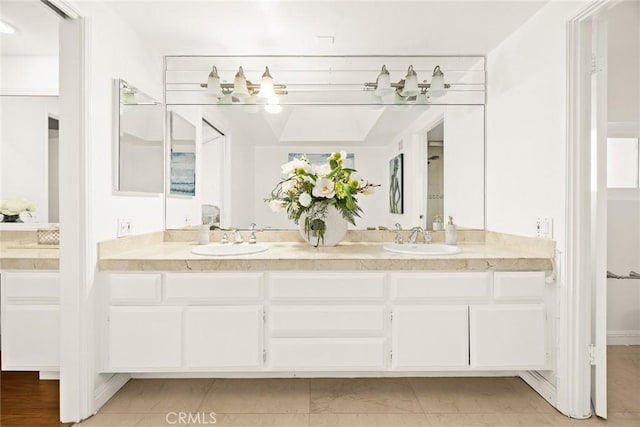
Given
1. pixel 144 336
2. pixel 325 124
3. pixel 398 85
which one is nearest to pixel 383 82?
pixel 398 85

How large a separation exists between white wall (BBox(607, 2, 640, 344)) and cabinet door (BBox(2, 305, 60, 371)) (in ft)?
12.1

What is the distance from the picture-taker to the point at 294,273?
1.97 m

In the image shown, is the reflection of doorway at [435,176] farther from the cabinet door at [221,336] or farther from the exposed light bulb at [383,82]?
the cabinet door at [221,336]

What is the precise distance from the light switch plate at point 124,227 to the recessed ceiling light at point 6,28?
4.51ft

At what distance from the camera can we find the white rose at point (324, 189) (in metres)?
2.29

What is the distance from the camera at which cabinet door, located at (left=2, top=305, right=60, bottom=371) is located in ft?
6.72

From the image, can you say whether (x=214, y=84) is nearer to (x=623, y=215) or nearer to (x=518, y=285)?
(x=518, y=285)

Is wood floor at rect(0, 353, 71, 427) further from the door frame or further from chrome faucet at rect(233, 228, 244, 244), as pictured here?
the door frame

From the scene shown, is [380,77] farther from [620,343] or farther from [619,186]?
[620,343]

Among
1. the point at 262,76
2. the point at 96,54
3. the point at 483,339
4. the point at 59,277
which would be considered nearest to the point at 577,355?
the point at 483,339

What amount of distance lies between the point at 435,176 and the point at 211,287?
5.61 feet

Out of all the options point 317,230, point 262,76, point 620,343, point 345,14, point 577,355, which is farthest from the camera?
point 620,343

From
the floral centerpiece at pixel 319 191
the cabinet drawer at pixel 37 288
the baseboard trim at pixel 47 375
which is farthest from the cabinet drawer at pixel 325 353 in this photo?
the baseboard trim at pixel 47 375

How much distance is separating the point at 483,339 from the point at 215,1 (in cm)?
228
